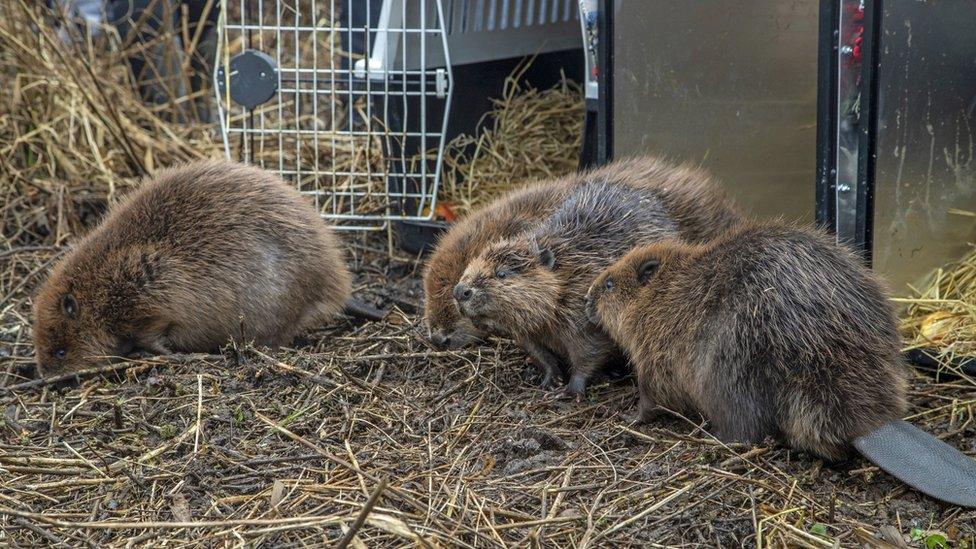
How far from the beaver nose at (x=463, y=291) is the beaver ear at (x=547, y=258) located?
0.94ft

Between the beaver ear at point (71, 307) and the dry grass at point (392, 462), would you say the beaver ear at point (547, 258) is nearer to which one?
the dry grass at point (392, 462)

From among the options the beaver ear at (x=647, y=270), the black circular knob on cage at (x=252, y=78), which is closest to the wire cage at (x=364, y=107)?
the black circular knob on cage at (x=252, y=78)

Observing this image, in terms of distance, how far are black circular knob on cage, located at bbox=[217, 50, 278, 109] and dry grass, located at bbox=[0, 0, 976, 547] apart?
3.96 feet

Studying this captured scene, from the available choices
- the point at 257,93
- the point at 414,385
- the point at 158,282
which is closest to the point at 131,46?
the point at 257,93

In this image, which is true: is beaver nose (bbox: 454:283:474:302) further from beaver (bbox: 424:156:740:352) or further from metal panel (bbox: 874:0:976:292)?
metal panel (bbox: 874:0:976:292)

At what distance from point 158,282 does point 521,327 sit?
144cm

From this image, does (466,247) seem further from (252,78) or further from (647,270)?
(252,78)

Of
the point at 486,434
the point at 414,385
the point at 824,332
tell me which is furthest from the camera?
the point at 414,385

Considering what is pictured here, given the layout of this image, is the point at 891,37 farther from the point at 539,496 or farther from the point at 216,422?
the point at 216,422

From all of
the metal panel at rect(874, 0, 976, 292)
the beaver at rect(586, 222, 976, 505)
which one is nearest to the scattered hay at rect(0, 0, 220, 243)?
the beaver at rect(586, 222, 976, 505)

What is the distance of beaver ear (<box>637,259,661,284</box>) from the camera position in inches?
142

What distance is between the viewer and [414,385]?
3.93m

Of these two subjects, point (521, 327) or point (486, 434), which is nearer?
point (486, 434)

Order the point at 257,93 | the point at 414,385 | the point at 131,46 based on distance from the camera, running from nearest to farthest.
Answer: the point at 414,385
the point at 257,93
the point at 131,46
